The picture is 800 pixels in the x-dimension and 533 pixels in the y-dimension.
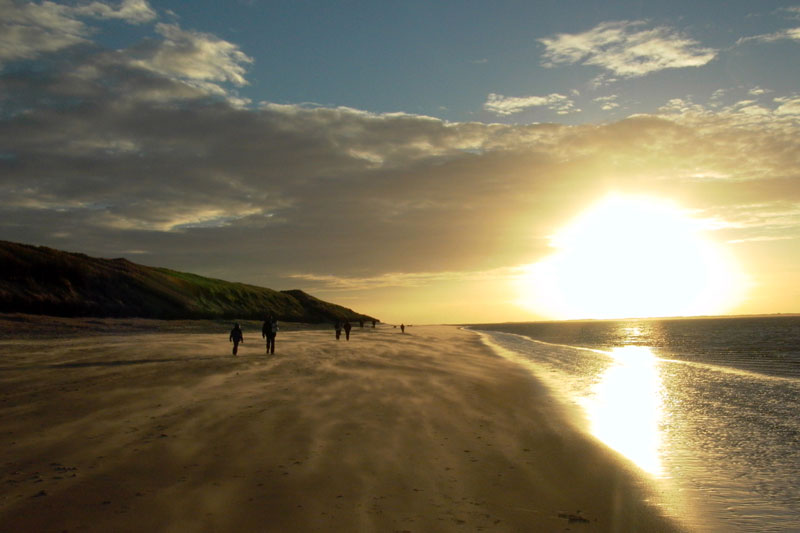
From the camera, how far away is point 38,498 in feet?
20.8

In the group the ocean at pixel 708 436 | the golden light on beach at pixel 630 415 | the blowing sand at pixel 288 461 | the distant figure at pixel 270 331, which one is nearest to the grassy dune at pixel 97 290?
the distant figure at pixel 270 331

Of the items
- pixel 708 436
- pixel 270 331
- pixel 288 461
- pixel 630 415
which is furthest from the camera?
pixel 270 331

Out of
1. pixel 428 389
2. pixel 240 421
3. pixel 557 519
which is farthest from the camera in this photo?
pixel 428 389

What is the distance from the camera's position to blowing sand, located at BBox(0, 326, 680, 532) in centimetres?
627

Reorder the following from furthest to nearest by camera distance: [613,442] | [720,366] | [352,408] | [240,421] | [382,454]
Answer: [720,366], [352,408], [613,442], [240,421], [382,454]

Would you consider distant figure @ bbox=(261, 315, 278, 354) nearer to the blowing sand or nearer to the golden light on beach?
the blowing sand

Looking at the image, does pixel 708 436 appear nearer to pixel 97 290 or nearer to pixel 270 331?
pixel 270 331

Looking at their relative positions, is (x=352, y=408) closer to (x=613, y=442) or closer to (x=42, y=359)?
(x=613, y=442)

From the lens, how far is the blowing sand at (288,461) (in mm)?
6266

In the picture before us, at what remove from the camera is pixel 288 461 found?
27.2ft

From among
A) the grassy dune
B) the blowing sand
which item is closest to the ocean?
the blowing sand

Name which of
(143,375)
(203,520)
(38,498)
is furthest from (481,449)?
(143,375)

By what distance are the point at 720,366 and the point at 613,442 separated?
28814mm

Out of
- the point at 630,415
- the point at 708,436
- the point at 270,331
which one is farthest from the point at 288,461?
the point at 270,331
